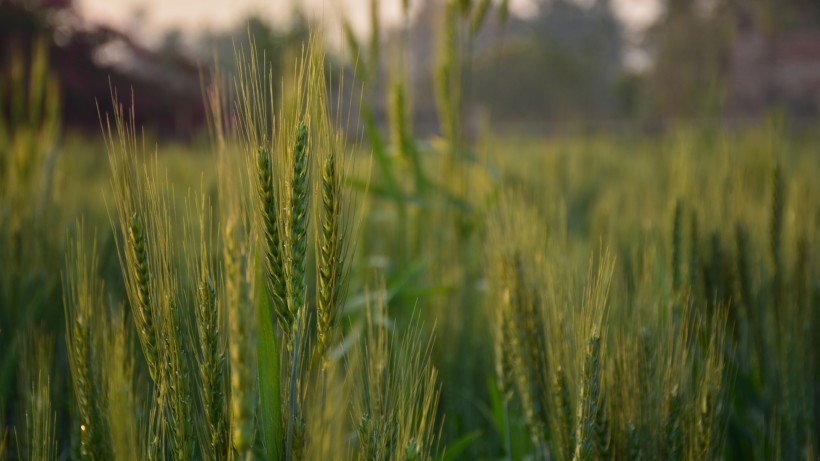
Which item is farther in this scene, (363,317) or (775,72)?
(775,72)

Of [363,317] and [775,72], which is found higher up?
[775,72]

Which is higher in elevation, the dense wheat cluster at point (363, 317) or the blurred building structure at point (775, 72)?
the blurred building structure at point (775, 72)

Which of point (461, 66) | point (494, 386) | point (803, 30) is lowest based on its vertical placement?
point (494, 386)

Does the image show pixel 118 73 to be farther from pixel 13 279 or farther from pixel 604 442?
pixel 604 442

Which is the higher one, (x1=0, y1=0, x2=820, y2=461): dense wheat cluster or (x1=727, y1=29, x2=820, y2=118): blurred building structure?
(x1=727, y1=29, x2=820, y2=118): blurred building structure

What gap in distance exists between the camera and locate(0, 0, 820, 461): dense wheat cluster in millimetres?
629

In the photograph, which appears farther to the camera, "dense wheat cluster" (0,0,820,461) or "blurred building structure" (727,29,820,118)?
"blurred building structure" (727,29,820,118)

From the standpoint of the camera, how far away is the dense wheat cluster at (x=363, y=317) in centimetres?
63

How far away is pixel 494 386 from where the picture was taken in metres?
1.15

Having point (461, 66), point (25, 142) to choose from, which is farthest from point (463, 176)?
point (25, 142)

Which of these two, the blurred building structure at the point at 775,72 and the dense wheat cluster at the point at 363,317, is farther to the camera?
the blurred building structure at the point at 775,72

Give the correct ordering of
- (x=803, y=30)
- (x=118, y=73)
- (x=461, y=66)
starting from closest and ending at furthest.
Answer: (x=461, y=66) < (x=118, y=73) < (x=803, y=30)

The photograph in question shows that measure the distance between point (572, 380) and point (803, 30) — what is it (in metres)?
21.6

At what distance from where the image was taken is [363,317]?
1.52 metres
